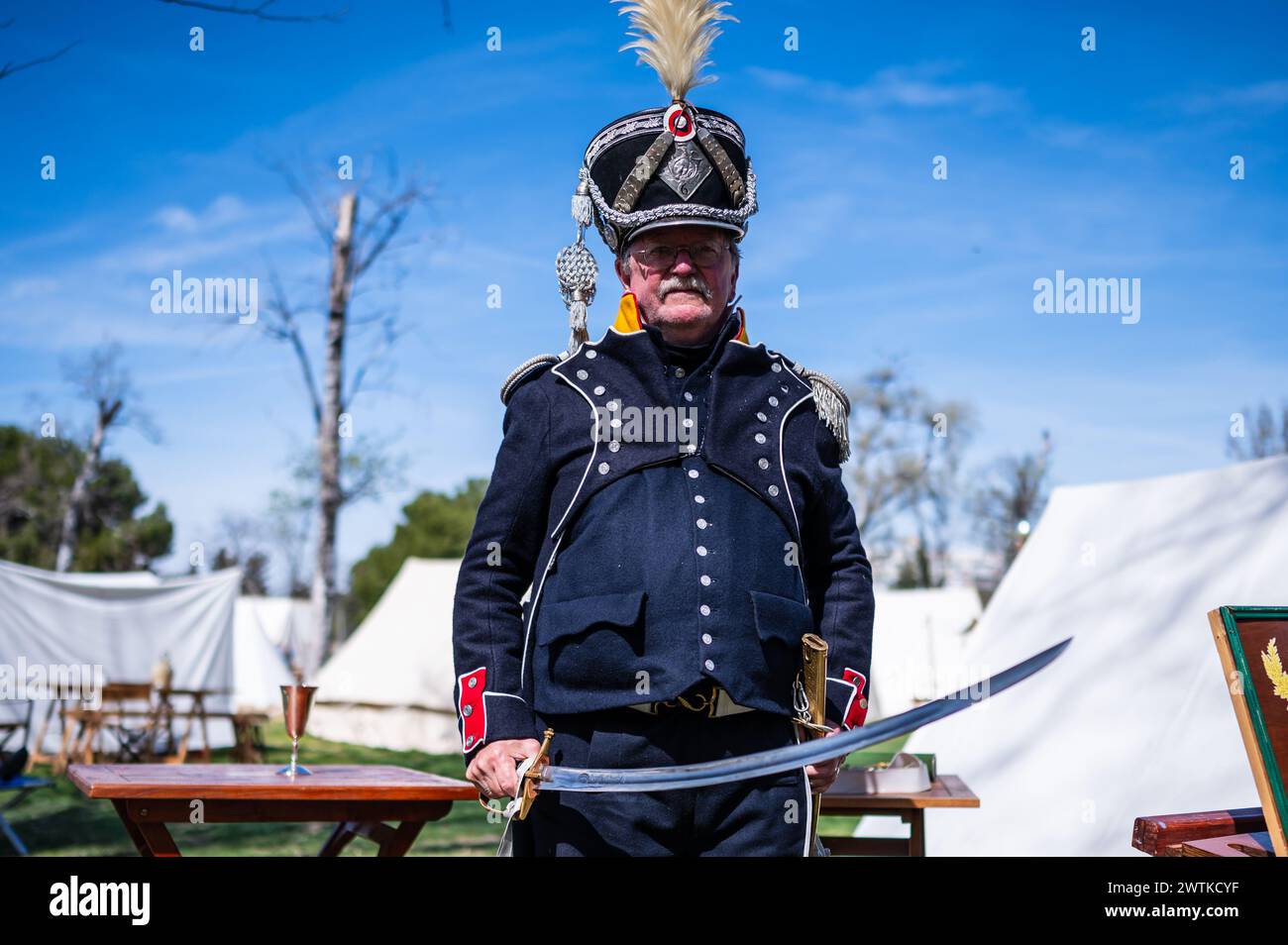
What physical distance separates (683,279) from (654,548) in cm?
55

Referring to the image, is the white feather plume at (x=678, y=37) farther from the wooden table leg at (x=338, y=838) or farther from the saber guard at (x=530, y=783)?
the wooden table leg at (x=338, y=838)

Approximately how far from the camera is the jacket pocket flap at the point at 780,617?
213 centimetres

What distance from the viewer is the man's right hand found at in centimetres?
204

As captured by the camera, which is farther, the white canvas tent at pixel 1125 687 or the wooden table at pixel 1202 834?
the white canvas tent at pixel 1125 687

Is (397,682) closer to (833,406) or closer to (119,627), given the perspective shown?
(119,627)

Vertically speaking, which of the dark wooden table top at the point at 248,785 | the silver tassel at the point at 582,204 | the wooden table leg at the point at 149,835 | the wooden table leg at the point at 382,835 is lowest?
the wooden table leg at the point at 382,835

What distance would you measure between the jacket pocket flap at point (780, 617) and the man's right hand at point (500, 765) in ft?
1.54

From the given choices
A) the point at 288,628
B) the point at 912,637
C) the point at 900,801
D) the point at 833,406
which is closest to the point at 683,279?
the point at 833,406

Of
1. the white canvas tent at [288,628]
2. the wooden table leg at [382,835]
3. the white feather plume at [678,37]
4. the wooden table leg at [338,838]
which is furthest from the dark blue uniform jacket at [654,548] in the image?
the white canvas tent at [288,628]

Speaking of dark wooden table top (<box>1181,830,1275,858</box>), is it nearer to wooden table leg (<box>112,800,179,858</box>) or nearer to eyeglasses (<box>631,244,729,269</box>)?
eyeglasses (<box>631,244,729,269</box>)
